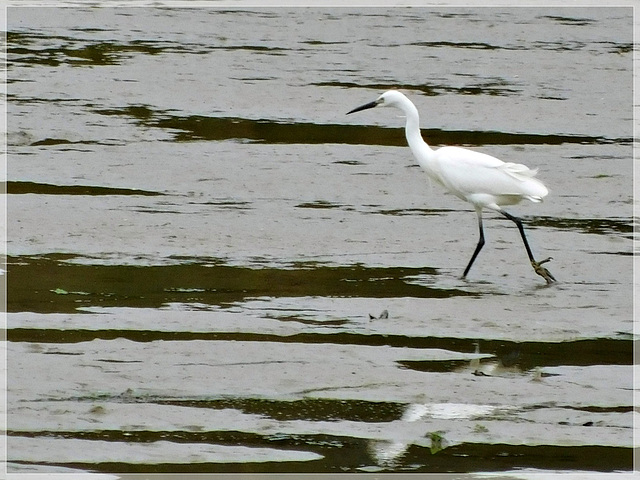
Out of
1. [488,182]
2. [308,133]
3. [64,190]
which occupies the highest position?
[488,182]

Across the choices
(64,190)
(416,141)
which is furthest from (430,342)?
(64,190)

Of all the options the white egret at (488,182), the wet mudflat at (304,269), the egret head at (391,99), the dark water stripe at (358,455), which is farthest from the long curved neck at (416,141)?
the dark water stripe at (358,455)

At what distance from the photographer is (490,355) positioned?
757 centimetres

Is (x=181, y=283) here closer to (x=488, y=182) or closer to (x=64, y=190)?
(x=488, y=182)

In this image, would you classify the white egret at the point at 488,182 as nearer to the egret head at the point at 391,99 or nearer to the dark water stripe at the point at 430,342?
the egret head at the point at 391,99

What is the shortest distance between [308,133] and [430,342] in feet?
20.6

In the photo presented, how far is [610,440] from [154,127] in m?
8.24

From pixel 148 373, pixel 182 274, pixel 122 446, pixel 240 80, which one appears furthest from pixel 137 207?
pixel 240 80

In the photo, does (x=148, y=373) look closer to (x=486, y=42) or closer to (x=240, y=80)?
(x=240, y=80)

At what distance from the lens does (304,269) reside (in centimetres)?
920

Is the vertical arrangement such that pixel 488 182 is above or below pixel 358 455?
above

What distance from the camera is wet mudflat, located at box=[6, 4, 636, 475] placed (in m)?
6.34

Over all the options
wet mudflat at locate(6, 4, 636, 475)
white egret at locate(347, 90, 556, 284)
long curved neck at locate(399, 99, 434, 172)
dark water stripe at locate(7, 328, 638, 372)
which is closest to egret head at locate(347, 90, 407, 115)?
long curved neck at locate(399, 99, 434, 172)

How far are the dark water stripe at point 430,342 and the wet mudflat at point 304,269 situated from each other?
20 mm
